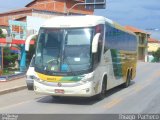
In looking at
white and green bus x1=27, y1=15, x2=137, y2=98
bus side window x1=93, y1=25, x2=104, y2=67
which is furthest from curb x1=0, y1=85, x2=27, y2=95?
bus side window x1=93, y1=25, x2=104, y2=67

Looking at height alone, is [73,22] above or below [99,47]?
above

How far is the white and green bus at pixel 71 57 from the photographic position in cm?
1392

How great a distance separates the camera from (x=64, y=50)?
14.3 m

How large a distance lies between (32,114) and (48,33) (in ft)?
12.0

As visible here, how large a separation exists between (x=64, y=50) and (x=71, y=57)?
14.3 inches

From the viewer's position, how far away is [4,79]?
21734 millimetres

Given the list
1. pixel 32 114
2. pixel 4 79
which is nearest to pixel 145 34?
pixel 4 79

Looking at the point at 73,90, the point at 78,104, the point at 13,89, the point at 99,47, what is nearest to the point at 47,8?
the point at 13,89

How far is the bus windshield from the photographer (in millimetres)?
14070

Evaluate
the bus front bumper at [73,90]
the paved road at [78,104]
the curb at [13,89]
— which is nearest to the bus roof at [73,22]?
the bus front bumper at [73,90]

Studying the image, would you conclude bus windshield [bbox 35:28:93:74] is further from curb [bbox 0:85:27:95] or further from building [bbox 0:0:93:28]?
building [bbox 0:0:93:28]

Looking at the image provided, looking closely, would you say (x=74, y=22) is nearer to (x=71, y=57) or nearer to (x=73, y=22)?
(x=73, y=22)

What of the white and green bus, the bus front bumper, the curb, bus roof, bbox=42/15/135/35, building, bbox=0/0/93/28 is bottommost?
the curb

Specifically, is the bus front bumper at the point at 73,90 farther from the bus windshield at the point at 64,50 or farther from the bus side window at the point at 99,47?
the bus side window at the point at 99,47
